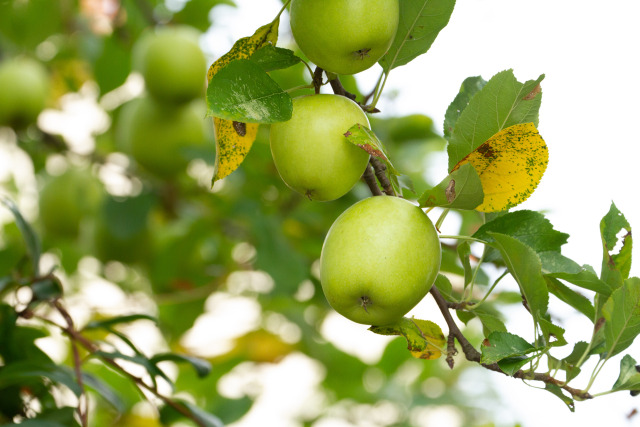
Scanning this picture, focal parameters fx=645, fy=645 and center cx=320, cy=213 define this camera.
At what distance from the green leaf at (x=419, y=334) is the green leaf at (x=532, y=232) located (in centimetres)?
10

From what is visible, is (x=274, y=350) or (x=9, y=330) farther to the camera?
(x=274, y=350)

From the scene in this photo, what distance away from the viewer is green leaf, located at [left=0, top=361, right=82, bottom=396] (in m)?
0.70

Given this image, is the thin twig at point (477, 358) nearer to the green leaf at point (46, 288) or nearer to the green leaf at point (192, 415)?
the green leaf at point (192, 415)

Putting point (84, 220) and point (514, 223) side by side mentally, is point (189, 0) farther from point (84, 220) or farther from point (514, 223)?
point (514, 223)

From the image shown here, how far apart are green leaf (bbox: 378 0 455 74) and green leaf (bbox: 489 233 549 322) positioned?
7.5 inches

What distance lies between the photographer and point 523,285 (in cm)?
54

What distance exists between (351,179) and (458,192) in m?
0.09

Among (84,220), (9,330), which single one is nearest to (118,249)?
(84,220)

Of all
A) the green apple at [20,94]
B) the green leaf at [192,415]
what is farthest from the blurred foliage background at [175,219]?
the green leaf at [192,415]

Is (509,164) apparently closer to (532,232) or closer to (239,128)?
(532,232)

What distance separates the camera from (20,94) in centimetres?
170

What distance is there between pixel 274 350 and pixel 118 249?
0.55 m

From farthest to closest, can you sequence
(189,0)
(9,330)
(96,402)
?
1. (189,0)
2. (96,402)
3. (9,330)

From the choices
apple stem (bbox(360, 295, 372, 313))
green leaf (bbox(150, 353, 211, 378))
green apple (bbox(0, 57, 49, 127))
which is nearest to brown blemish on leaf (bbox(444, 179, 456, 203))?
apple stem (bbox(360, 295, 372, 313))
